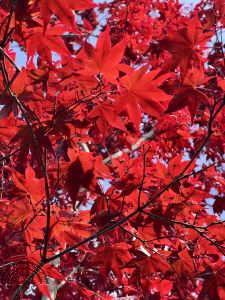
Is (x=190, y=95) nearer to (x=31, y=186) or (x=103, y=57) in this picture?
(x=103, y=57)

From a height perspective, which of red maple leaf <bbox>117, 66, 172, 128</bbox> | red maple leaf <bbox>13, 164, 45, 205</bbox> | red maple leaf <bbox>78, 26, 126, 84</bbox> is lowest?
red maple leaf <bbox>13, 164, 45, 205</bbox>

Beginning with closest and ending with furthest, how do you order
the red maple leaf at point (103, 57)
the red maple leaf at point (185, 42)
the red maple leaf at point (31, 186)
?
the red maple leaf at point (103, 57) < the red maple leaf at point (185, 42) < the red maple leaf at point (31, 186)

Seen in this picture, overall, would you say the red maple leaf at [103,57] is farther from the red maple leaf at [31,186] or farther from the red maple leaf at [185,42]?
the red maple leaf at [31,186]

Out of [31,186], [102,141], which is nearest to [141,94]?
[102,141]

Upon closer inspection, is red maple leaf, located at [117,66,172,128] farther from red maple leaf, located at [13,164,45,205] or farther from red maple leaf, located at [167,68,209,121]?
red maple leaf, located at [13,164,45,205]

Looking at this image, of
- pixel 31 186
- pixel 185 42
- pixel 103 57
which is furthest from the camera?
pixel 31 186

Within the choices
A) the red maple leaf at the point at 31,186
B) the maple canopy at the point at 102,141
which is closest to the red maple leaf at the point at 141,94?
the maple canopy at the point at 102,141

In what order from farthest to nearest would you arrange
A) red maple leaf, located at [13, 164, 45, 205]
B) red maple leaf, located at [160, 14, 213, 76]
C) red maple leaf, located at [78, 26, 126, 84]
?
red maple leaf, located at [13, 164, 45, 205] → red maple leaf, located at [160, 14, 213, 76] → red maple leaf, located at [78, 26, 126, 84]

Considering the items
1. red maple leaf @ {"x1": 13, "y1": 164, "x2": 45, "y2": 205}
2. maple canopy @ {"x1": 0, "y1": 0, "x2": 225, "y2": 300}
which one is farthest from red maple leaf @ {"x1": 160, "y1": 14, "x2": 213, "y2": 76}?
red maple leaf @ {"x1": 13, "y1": 164, "x2": 45, "y2": 205}

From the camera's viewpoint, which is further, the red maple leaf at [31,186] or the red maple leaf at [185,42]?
the red maple leaf at [31,186]

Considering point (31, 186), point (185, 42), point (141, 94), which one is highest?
point (185, 42)

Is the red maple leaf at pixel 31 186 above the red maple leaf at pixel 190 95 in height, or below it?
below

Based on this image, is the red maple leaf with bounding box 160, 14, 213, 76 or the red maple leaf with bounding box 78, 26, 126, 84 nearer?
the red maple leaf with bounding box 78, 26, 126, 84

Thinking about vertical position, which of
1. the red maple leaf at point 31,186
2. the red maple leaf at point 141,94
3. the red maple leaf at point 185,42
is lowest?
the red maple leaf at point 31,186
